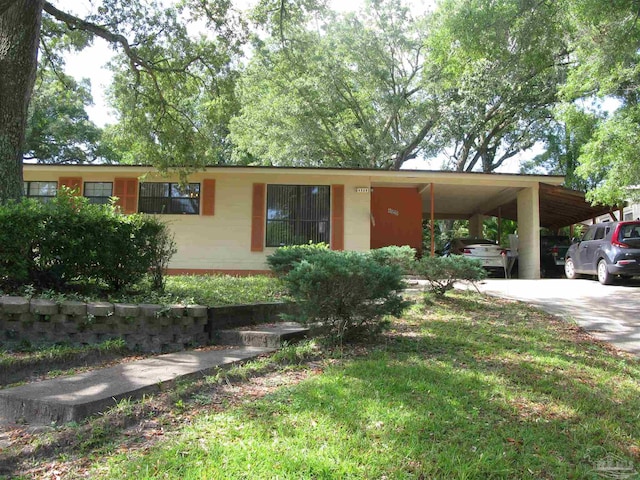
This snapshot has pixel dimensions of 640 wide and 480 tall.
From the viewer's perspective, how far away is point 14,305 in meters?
4.29

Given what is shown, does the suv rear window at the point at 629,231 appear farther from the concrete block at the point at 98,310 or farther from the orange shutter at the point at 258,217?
A: the concrete block at the point at 98,310

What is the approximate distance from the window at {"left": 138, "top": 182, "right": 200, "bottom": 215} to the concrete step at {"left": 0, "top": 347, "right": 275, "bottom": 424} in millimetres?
8814

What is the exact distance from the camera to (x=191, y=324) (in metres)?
4.87

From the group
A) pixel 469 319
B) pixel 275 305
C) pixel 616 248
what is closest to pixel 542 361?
pixel 469 319

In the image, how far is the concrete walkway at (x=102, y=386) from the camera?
2643mm

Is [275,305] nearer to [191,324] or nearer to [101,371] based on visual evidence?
[191,324]

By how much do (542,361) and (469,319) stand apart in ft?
6.60

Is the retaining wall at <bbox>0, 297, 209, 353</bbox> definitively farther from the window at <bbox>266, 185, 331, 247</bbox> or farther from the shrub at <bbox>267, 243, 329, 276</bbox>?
the window at <bbox>266, 185, 331, 247</bbox>

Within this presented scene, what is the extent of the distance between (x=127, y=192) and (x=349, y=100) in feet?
42.7

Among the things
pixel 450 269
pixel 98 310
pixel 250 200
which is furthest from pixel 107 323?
pixel 250 200

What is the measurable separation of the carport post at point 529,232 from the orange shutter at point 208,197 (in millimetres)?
8850

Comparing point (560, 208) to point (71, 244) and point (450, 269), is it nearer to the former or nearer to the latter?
point (450, 269)

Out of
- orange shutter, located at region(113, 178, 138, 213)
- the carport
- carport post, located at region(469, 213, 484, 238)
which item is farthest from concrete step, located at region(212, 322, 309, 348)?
carport post, located at region(469, 213, 484, 238)

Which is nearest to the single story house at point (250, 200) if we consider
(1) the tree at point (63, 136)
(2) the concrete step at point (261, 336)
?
(2) the concrete step at point (261, 336)
